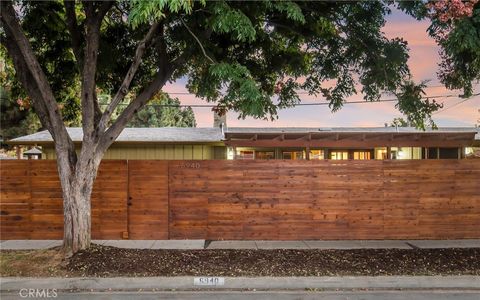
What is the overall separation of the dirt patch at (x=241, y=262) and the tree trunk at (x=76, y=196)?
11.2 inches

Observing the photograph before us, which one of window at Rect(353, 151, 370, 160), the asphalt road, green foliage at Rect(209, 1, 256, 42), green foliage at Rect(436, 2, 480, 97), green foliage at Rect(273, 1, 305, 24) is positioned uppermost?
green foliage at Rect(273, 1, 305, 24)

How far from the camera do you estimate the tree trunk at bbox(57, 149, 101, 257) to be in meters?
8.50

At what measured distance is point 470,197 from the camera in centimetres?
1092

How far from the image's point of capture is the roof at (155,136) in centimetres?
1741

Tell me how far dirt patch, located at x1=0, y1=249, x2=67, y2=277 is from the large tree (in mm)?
453

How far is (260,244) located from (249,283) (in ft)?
9.83

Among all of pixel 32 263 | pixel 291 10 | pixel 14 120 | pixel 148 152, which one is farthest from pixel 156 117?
pixel 291 10

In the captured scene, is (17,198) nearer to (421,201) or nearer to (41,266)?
(41,266)

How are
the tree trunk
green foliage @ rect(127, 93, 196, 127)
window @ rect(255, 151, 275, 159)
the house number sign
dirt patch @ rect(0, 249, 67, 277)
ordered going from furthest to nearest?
1. green foliage @ rect(127, 93, 196, 127)
2. window @ rect(255, 151, 275, 159)
3. the tree trunk
4. dirt patch @ rect(0, 249, 67, 277)
5. the house number sign

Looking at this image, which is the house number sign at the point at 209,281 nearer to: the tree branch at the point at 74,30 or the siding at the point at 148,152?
the tree branch at the point at 74,30

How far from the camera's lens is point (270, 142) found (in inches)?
591

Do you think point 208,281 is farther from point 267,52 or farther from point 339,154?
point 339,154

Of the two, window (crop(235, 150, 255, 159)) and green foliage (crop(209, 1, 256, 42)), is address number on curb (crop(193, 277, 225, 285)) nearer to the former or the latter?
green foliage (crop(209, 1, 256, 42))

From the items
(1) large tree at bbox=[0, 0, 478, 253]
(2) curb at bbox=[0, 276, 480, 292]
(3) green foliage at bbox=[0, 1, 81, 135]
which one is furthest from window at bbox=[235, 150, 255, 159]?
(2) curb at bbox=[0, 276, 480, 292]
